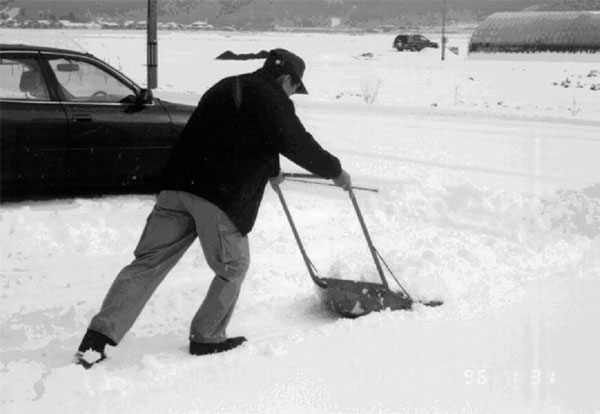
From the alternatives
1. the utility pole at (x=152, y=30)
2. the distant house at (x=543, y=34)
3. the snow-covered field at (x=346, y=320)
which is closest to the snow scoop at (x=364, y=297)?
the snow-covered field at (x=346, y=320)

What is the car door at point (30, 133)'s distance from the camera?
8086 mm

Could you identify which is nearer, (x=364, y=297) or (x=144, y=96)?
(x=364, y=297)

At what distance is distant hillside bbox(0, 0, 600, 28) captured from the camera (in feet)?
360

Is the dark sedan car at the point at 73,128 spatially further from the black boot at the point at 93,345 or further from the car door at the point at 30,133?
the black boot at the point at 93,345

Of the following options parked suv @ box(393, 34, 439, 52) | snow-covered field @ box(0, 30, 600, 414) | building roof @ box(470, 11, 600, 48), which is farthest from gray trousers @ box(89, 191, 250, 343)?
parked suv @ box(393, 34, 439, 52)

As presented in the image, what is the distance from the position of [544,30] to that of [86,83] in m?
59.1

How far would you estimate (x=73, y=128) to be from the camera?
27.0ft

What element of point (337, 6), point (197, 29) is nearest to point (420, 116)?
point (197, 29)

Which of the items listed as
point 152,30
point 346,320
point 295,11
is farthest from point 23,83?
point 295,11

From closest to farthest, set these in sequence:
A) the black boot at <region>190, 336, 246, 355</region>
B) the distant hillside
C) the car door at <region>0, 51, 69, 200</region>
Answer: the black boot at <region>190, 336, 246, 355</region> < the car door at <region>0, 51, 69, 200</region> < the distant hillside

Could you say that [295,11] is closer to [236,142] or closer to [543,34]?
[543,34]

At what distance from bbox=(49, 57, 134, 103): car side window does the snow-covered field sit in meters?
0.97

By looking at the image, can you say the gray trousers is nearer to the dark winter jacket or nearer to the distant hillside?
the dark winter jacket

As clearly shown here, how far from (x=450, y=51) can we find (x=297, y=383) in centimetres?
6442
